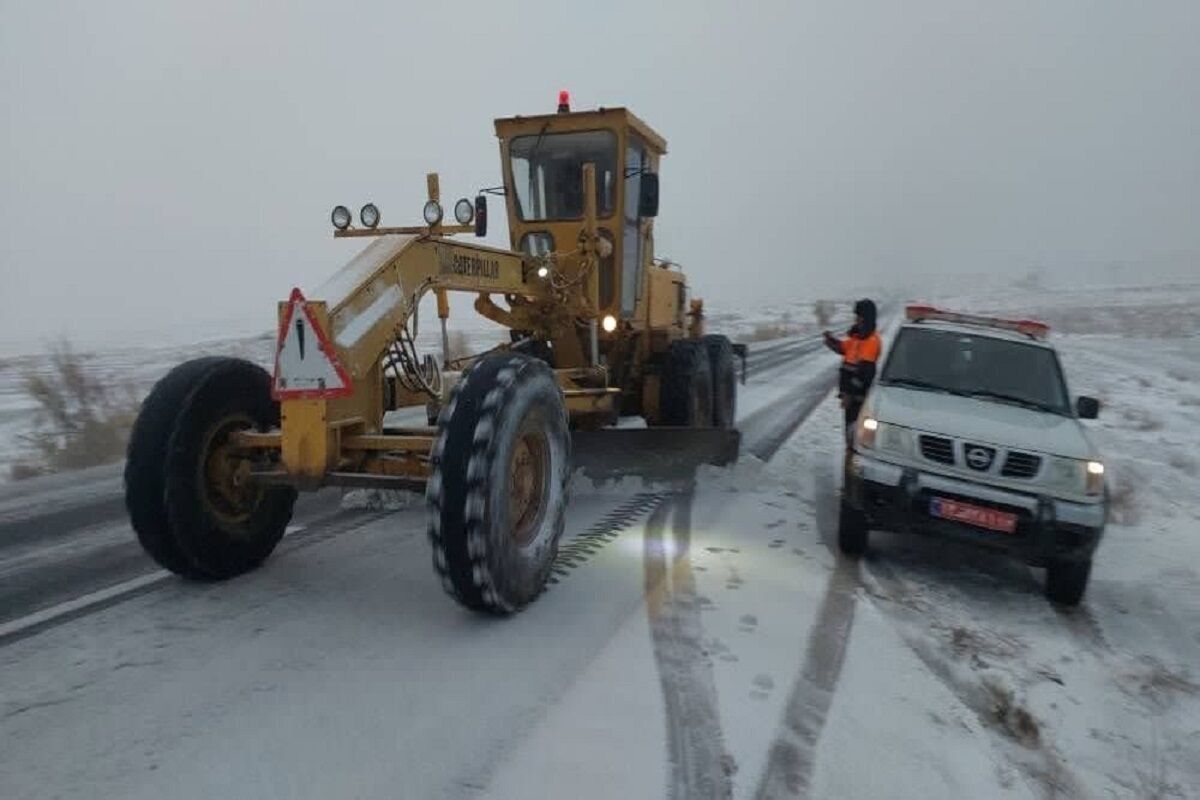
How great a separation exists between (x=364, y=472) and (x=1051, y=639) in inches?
152

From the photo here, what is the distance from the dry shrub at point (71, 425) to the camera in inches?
360

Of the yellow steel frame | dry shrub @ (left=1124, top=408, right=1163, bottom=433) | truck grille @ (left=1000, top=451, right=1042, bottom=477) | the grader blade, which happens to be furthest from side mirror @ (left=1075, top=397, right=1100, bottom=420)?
dry shrub @ (left=1124, top=408, right=1163, bottom=433)

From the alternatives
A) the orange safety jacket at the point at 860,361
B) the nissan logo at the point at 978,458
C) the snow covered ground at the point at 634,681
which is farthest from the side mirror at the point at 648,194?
the nissan logo at the point at 978,458

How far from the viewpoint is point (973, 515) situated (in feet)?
17.1

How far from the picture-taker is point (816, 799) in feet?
9.30

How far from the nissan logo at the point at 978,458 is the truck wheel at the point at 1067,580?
27.6 inches

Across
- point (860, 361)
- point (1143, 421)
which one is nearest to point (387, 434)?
point (860, 361)

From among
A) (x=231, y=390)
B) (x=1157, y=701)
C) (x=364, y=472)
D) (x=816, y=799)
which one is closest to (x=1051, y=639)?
(x=1157, y=701)

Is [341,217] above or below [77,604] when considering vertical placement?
above

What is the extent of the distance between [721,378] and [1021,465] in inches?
180

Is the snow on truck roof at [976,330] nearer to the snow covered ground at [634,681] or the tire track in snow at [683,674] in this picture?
the snow covered ground at [634,681]

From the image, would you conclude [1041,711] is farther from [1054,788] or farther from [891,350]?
[891,350]

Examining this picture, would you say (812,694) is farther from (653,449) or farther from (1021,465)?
(653,449)

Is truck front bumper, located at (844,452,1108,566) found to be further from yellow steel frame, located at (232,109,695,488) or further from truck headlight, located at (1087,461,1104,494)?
yellow steel frame, located at (232,109,695,488)
